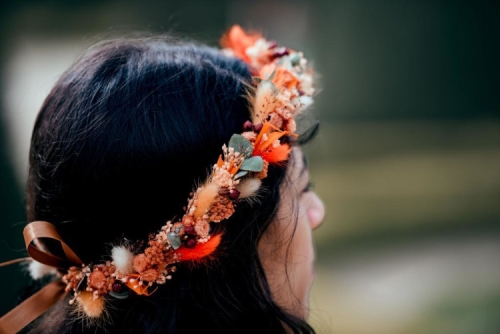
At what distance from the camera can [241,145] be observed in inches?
44.0

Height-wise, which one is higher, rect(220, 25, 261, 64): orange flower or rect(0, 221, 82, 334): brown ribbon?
rect(220, 25, 261, 64): orange flower

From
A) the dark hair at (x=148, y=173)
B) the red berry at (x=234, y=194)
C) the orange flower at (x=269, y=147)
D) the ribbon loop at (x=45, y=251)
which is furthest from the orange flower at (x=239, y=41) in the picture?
the ribbon loop at (x=45, y=251)

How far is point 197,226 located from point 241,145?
18 centimetres

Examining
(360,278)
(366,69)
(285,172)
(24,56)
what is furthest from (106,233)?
(366,69)

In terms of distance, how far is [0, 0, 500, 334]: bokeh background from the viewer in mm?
4055

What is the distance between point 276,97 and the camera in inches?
48.2

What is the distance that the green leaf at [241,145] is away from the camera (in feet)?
3.66

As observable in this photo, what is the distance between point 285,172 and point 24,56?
2919 mm

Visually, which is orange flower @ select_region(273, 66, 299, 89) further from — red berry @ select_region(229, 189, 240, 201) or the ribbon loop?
the ribbon loop

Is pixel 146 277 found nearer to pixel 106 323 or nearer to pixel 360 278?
pixel 106 323

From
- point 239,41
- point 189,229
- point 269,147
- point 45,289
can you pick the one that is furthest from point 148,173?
point 239,41

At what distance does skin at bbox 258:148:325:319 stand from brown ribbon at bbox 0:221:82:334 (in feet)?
1.36

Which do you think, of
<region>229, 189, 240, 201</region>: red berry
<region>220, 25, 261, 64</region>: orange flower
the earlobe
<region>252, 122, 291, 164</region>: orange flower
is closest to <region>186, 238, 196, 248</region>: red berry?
<region>229, 189, 240, 201</region>: red berry

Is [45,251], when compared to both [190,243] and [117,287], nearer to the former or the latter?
[117,287]
